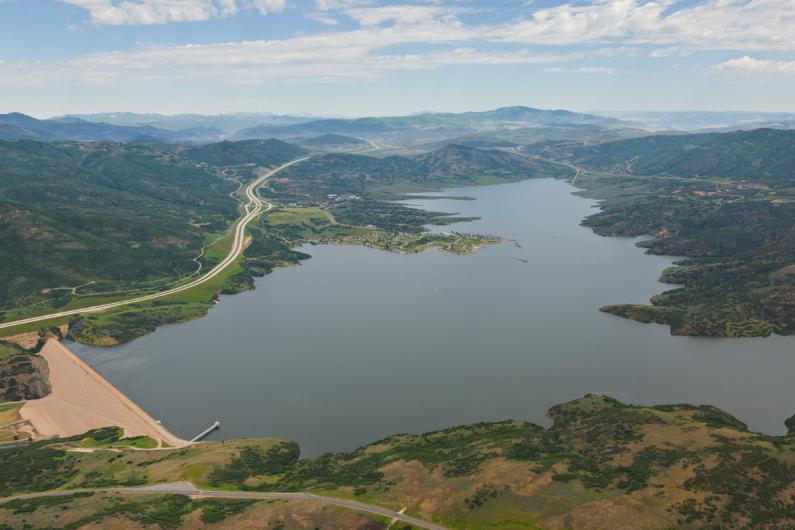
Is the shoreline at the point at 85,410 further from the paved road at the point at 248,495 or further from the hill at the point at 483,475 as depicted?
the paved road at the point at 248,495

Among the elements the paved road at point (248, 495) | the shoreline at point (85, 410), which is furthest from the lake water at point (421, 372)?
the paved road at point (248, 495)

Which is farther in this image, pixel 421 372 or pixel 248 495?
pixel 421 372

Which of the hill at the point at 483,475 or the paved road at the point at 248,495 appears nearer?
the hill at the point at 483,475

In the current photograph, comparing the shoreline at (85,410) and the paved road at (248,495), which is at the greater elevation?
the paved road at (248,495)

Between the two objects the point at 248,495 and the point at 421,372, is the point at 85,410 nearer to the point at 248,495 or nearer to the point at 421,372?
the point at 248,495

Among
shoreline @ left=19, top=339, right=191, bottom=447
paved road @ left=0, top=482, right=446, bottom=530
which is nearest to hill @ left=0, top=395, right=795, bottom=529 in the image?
paved road @ left=0, top=482, right=446, bottom=530

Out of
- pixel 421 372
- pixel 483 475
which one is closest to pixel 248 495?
pixel 483 475

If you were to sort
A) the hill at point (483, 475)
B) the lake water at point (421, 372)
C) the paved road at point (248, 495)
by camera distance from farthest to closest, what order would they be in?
the lake water at point (421, 372)
the paved road at point (248, 495)
the hill at point (483, 475)
